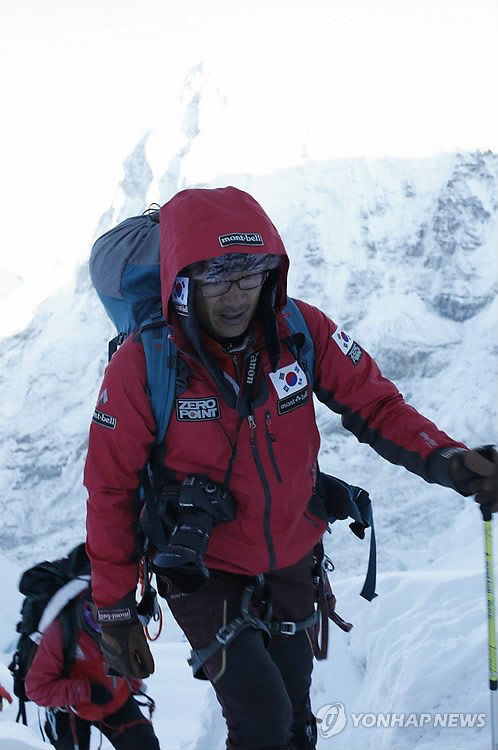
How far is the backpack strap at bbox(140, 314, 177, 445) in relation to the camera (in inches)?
110

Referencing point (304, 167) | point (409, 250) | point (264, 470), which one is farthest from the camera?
point (304, 167)

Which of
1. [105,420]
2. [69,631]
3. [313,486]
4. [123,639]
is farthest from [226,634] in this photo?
[69,631]

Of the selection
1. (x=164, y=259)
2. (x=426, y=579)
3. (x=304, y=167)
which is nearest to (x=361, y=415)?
(x=164, y=259)

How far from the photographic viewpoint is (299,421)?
3.00m

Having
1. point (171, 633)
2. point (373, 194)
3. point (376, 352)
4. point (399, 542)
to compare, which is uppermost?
point (373, 194)

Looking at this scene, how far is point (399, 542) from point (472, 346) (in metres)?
26.9

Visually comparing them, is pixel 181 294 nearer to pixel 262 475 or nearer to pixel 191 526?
pixel 262 475

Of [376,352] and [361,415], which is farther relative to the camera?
[376,352]

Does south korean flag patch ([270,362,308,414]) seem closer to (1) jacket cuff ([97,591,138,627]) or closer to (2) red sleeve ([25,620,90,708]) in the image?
(1) jacket cuff ([97,591,138,627])

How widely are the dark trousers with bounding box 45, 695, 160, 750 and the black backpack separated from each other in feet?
1.09

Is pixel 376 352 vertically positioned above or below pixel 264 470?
below

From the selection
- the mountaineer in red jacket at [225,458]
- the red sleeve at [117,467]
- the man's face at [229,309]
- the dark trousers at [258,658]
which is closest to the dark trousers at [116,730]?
the dark trousers at [258,658]

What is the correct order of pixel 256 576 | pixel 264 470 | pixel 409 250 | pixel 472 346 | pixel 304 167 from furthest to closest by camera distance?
pixel 304 167
pixel 409 250
pixel 472 346
pixel 256 576
pixel 264 470

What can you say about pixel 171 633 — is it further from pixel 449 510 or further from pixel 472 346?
pixel 472 346
